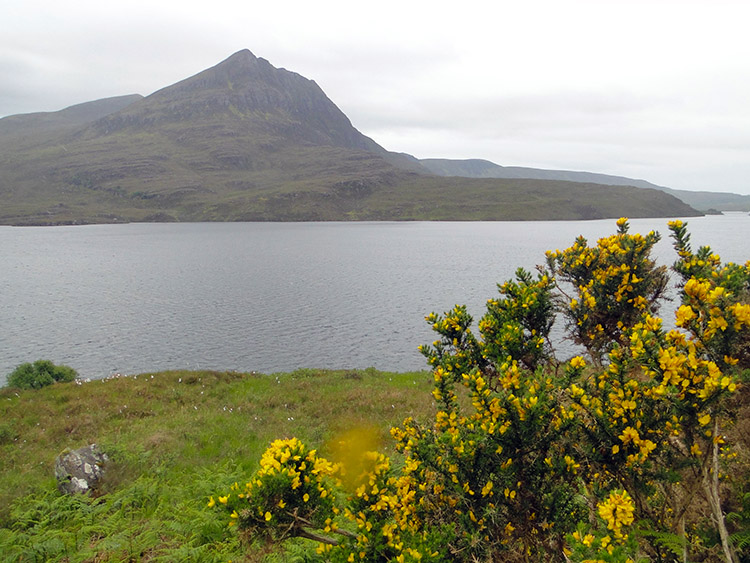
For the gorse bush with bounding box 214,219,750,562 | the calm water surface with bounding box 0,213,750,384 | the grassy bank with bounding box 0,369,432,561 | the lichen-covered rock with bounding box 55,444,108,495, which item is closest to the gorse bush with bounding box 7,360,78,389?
the grassy bank with bounding box 0,369,432,561

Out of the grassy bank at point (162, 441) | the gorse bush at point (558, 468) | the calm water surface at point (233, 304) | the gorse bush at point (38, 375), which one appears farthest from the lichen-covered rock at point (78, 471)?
the calm water surface at point (233, 304)

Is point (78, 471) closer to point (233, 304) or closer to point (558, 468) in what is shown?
point (558, 468)

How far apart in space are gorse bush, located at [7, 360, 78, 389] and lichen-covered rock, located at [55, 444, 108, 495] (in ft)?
47.9

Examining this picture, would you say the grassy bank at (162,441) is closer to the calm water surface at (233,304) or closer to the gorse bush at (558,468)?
the gorse bush at (558,468)

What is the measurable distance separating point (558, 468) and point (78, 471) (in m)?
13.1

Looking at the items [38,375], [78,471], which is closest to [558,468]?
[78,471]

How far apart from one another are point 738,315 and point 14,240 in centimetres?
15781

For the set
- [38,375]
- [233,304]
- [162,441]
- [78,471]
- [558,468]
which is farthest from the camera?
[233,304]

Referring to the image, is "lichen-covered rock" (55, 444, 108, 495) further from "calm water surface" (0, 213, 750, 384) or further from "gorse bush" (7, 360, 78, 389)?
"calm water surface" (0, 213, 750, 384)

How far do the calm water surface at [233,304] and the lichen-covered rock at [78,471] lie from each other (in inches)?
707

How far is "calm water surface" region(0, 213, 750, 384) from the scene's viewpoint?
33.6 m

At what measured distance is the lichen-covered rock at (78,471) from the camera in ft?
38.7

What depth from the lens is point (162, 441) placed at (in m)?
15.7

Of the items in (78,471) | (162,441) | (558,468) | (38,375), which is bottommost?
(38,375)
